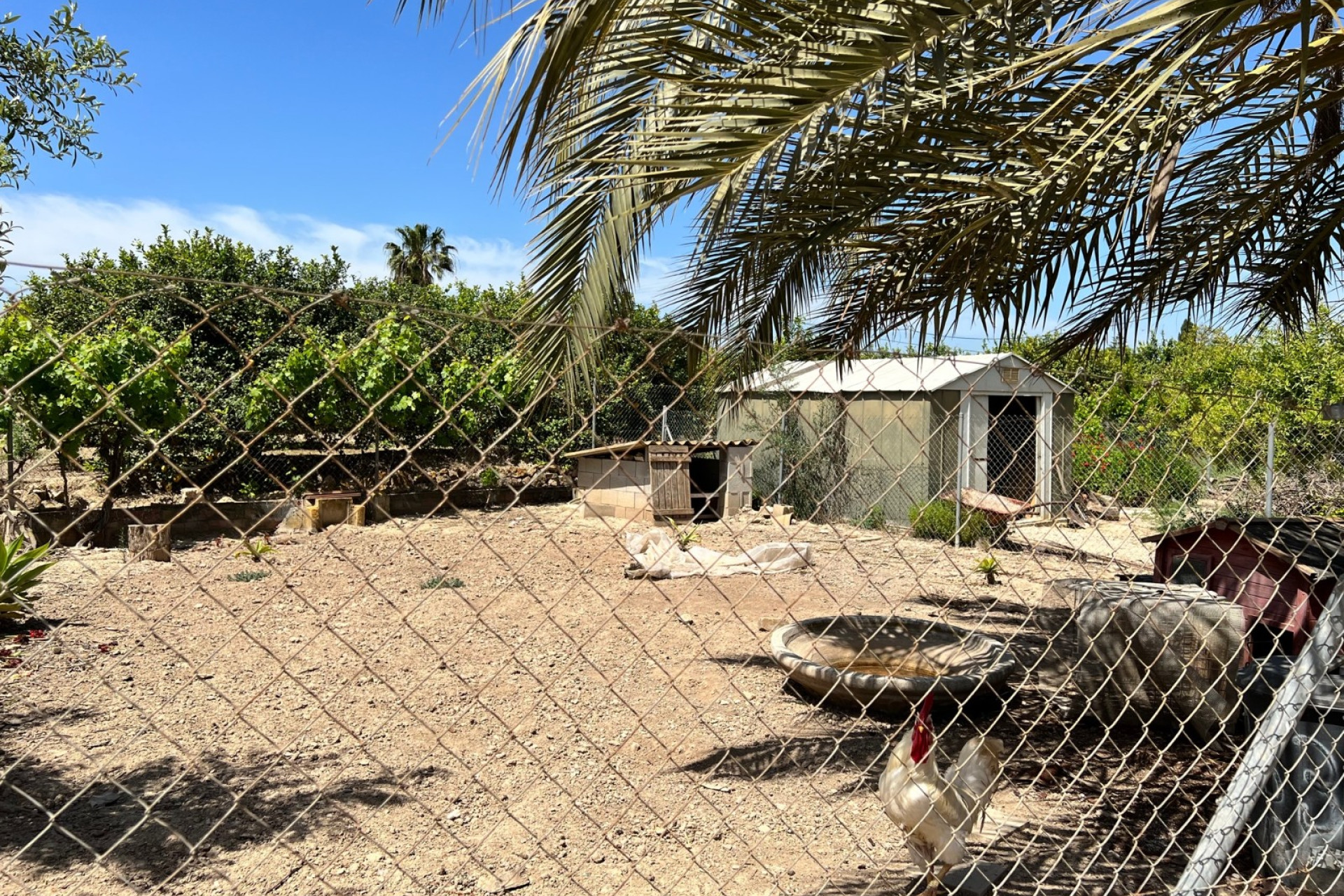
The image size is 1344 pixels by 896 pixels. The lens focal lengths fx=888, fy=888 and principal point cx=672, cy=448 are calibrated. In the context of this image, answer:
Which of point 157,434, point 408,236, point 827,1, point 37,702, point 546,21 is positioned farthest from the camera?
point 408,236

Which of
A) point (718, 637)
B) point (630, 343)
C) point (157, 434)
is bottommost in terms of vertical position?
point (718, 637)

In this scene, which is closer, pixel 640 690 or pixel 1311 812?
pixel 1311 812

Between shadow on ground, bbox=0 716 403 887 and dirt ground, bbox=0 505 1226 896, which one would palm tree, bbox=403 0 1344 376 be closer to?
dirt ground, bbox=0 505 1226 896

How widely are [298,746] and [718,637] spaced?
309 cm

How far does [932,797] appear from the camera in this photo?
2.51 metres

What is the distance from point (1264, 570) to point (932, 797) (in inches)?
132

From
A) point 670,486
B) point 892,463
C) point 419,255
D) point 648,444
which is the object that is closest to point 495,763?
point 648,444

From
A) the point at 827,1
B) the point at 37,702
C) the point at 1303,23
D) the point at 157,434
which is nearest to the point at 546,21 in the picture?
the point at 827,1

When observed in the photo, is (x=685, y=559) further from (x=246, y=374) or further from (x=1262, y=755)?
(x=1262, y=755)

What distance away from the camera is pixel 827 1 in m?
2.37

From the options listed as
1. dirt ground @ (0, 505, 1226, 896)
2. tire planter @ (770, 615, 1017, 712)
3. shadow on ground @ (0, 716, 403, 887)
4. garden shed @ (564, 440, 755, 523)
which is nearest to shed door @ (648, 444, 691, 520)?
garden shed @ (564, 440, 755, 523)

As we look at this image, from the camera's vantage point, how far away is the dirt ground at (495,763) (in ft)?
9.29

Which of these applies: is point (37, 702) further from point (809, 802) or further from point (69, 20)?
point (809, 802)

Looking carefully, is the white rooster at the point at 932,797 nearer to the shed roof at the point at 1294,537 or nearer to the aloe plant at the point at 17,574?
the shed roof at the point at 1294,537
